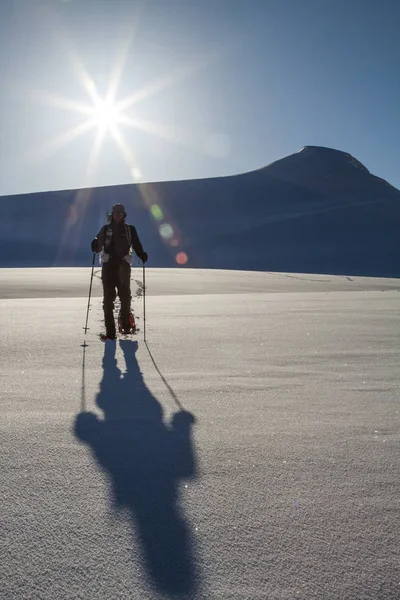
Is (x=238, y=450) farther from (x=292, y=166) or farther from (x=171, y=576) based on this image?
(x=292, y=166)

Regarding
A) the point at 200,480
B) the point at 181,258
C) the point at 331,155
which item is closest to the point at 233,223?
the point at 181,258

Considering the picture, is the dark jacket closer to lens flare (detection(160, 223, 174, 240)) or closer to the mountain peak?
lens flare (detection(160, 223, 174, 240))

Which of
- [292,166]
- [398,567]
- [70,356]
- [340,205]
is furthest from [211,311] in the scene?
[292,166]

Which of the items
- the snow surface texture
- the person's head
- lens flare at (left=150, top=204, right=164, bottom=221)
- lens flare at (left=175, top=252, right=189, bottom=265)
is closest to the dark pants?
the person's head

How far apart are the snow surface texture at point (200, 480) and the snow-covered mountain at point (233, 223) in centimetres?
4909

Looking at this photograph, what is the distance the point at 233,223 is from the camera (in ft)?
229

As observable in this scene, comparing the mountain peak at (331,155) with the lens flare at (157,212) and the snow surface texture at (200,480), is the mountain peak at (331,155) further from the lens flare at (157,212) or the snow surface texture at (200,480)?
the snow surface texture at (200,480)

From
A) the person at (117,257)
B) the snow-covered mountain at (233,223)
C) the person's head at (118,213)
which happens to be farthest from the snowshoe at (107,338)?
the snow-covered mountain at (233,223)

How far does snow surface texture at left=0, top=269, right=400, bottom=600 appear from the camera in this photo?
3.56ft

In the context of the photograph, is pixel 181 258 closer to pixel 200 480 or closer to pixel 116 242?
pixel 116 242

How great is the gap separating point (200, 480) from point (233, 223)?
69.9 m

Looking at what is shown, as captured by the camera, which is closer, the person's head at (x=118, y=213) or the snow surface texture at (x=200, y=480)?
the snow surface texture at (x=200, y=480)

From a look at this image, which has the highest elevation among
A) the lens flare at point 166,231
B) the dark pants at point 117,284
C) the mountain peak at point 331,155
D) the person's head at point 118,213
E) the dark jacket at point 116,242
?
the mountain peak at point 331,155

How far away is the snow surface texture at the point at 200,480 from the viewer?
1085mm
